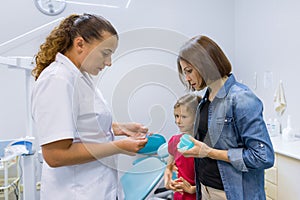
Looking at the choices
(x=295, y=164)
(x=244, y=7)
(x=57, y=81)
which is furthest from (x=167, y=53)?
(x=244, y=7)

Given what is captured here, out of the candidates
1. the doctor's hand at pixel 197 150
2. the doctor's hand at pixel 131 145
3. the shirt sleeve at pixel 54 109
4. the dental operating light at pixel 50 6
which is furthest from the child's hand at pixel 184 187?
the dental operating light at pixel 50 6

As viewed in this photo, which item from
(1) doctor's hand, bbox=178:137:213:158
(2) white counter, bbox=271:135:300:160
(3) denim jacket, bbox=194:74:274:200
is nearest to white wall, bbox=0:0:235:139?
(1) doctor's hand, bbox=178:137:213:158

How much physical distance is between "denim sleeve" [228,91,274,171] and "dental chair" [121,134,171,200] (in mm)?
289

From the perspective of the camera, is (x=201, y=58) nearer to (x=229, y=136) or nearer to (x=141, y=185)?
(x=229, y=136)

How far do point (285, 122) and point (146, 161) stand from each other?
5.43 feet

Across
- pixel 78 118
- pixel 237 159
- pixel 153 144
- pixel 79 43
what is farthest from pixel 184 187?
pixel 79 43

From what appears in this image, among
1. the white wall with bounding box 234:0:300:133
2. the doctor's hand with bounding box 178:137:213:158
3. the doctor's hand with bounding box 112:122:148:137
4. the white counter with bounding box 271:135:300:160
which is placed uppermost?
the white wall with bounding box 234:0:300:133

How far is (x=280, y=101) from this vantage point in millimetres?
2068

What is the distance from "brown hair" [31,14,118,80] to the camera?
2.44ft

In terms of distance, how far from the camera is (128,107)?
0.73 meters

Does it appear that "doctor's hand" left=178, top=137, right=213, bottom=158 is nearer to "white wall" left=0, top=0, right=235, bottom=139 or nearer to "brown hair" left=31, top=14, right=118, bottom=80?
"white wall" left=0, top=0, right=235, bottom=139

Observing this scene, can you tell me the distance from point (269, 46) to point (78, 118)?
77.5 inches

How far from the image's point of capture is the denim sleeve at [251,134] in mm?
916

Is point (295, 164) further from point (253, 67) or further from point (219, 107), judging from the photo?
point (253, 67)
